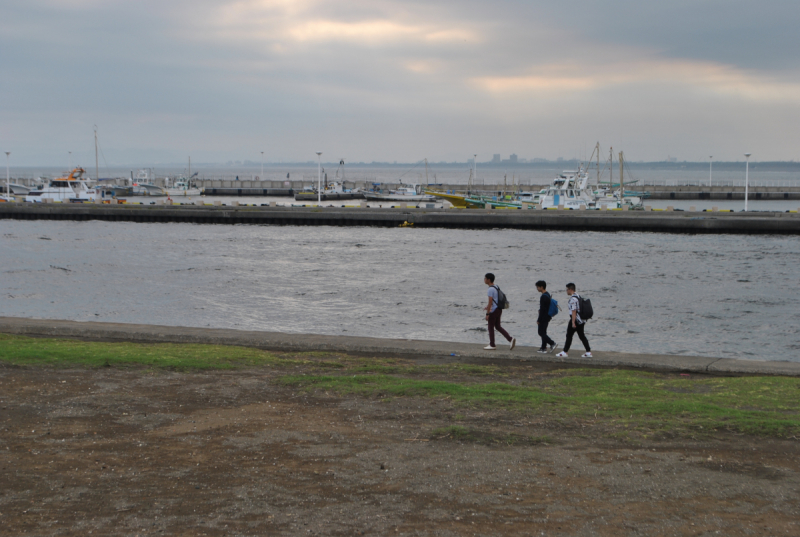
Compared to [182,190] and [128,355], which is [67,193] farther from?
[128,355]

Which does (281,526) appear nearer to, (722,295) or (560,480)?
(560,480)

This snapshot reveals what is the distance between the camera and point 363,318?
24953 millimetres

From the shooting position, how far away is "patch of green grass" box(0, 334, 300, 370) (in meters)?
11.9

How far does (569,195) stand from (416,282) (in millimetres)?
38320

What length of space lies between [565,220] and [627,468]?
53.9 m

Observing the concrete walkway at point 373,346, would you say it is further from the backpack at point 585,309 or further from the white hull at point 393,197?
the white hull at point 393,197

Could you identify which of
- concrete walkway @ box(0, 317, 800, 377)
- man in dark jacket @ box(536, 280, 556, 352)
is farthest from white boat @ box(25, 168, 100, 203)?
man in dark jacket @ box(536, 280, 556, 352)

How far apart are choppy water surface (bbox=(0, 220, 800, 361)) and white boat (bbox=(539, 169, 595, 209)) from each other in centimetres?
1169

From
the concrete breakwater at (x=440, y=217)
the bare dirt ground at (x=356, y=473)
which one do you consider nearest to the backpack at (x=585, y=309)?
the bare dirt ground at (x=356, y=473)

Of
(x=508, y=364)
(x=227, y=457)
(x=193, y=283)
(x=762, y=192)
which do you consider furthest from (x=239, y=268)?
(x=762, y=192)

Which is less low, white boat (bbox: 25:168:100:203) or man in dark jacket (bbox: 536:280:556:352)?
white boat (bbox: 25:168:100:203)

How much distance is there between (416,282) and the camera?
34719 millimetres

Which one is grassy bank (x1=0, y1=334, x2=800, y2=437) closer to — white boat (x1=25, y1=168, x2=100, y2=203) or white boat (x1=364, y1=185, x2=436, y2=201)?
white boat (x1=25, y1=168, x2=100, y2=203)

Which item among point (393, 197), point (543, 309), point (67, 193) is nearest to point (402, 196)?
point (393, 197)
